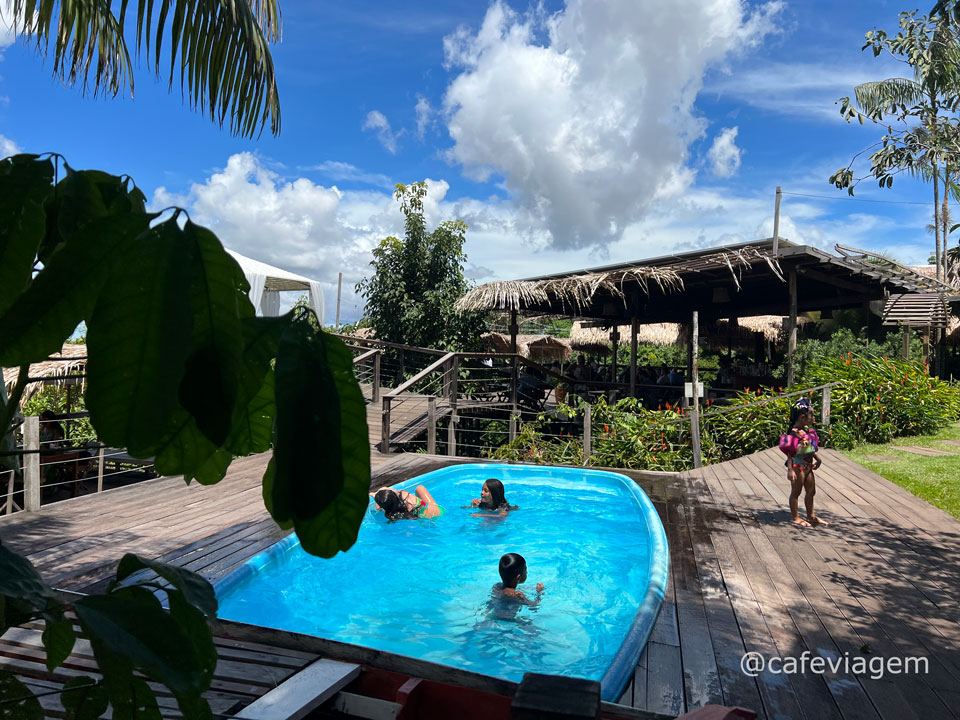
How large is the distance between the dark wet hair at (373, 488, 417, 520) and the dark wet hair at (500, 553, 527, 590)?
1.96 m

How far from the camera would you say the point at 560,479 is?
9.23m

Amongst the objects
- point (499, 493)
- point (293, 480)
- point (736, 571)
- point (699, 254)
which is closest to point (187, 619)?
point (293, 480)

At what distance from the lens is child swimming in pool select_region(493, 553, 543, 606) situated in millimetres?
5719

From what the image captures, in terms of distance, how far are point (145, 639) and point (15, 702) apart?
236 mm

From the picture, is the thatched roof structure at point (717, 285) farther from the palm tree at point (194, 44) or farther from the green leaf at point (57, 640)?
the green leaf at point (57, 640)

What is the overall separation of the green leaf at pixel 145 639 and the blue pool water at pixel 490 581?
2966 millimetres

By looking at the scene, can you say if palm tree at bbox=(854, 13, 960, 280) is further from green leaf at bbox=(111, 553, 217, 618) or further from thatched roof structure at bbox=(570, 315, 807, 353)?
green leaf at bbox=(111, 553, 217, 618)

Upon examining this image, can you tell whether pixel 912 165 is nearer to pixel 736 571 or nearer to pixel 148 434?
pixel 736 571

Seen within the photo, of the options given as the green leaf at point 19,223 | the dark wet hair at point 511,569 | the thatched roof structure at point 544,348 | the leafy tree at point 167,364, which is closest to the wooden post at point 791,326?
the dark wet hair at point 511,569

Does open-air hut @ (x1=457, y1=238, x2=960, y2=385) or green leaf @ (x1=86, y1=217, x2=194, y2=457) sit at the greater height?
open-air hut @ (x1=457, y1=238, x2=960, y2=385)

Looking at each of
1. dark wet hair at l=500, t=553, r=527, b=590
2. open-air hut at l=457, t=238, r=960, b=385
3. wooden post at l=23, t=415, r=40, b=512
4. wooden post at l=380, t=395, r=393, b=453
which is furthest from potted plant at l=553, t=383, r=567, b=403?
wooden post at l=23, t=415, r=40, b=512

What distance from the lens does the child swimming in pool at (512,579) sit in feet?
18.8

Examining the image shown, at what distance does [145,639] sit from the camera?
0.57 m

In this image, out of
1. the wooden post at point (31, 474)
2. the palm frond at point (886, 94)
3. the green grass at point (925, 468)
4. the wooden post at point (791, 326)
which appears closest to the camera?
the wooden post at point (31, 474)
